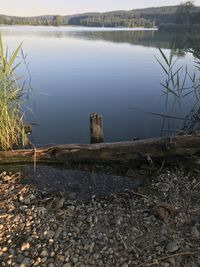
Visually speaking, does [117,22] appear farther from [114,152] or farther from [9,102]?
[114,152]

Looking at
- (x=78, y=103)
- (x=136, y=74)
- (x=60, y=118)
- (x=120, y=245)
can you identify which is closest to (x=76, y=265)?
(x=120, y=245)

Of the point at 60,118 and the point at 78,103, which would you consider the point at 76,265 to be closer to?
the point at 60,118

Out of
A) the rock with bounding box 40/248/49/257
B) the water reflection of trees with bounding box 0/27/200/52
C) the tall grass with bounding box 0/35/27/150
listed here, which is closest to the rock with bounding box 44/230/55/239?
the rock with bounding box 40/248/49/257

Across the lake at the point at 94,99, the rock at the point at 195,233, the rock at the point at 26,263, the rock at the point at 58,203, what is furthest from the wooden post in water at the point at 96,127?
the rock at the point at 26,263

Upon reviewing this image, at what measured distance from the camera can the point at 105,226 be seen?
10.6ft

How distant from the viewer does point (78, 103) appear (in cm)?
920

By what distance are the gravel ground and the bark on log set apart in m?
0.44

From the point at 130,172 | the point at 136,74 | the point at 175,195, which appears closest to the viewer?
the point at 175,195

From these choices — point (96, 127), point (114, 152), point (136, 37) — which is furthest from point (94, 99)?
point (136, 37)

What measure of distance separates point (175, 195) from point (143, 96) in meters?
6.58

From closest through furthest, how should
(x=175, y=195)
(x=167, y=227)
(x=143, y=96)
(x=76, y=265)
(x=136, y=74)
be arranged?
(x=76, y=265) < (x=167, y=227) < (x=175, y=195) < (x=143, y=96) < (x=136, y=74)

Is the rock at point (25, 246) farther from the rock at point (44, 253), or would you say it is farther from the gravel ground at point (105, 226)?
the rock at point (44, 253)

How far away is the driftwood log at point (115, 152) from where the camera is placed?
4.34 meters

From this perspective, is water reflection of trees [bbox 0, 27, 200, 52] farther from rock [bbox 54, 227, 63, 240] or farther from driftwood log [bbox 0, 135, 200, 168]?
rock [bbox 54, 227, 63, 240]
